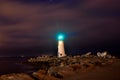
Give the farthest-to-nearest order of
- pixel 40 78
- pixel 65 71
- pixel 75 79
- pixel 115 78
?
pixel 65 71
pixel 40 78
pixel 75 79
pixel 115 78

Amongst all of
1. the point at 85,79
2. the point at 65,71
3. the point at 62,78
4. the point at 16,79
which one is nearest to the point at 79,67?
the point at 65,71

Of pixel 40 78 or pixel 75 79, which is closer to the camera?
pixel 75 79

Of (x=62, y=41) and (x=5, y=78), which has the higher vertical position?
(x=62, y=41)

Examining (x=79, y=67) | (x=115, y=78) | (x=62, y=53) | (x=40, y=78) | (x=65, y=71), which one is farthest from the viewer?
(x=62, y=53)

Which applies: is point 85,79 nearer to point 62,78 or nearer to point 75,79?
point 75,79

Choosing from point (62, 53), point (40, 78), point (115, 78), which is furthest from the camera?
point (62, 53)

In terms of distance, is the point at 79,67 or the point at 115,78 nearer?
the point at 115,78

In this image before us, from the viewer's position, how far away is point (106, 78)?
18.2m

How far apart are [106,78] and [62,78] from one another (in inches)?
167

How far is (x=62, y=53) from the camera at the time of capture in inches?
2584

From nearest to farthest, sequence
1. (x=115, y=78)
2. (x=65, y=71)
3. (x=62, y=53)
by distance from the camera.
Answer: (x=115, y=78) → (x=65, y=71) → (x=62, y=53)

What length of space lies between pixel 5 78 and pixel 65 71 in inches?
255

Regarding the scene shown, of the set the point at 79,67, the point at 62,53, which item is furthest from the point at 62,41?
the point at 79,67

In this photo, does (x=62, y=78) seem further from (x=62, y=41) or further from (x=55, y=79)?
(x=62, y=41)
